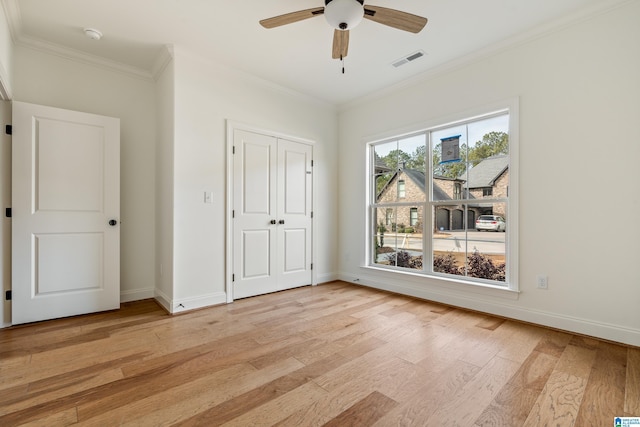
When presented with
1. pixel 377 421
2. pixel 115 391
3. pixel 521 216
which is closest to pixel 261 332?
pixel 115 391

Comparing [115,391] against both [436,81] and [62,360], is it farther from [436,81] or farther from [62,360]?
[436,81]

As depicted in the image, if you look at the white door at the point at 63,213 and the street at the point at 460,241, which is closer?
the white door at the point at 63,213

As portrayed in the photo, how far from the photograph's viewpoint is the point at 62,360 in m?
2.05

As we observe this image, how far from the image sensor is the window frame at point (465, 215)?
112 inches

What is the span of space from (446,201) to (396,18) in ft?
6.78

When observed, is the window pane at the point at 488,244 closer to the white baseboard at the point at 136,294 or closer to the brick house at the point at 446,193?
the brick house at the point at 446,193

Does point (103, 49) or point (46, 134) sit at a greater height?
point (103, 49)

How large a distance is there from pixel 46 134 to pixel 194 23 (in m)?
1.80

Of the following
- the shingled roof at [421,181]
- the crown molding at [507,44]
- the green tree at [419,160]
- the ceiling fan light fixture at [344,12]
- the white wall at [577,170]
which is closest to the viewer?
the ceiling fan light fixture at [344,12]

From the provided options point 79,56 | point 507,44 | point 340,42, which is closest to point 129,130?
point 79,56

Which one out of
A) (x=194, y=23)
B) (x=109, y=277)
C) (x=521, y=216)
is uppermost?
(x=194, y=23)

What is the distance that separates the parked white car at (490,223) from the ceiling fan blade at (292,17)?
8.39ft

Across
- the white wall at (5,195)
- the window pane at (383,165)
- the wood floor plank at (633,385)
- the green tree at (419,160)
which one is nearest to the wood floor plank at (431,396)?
the wood floor plank at (633,385)

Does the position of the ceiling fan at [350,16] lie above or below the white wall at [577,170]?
above
